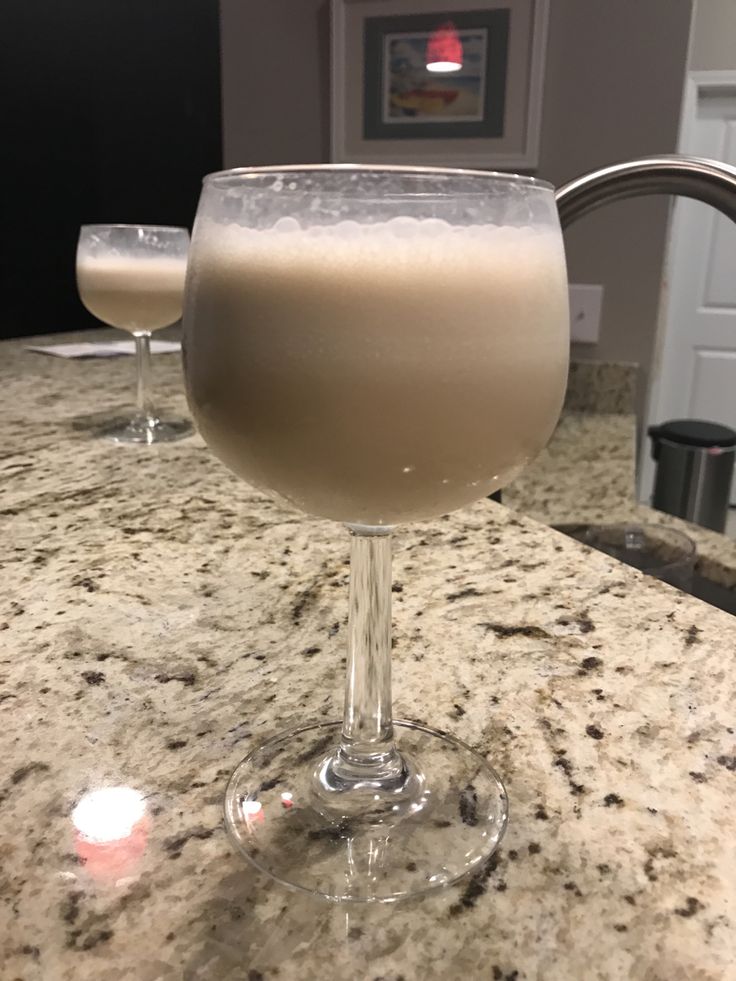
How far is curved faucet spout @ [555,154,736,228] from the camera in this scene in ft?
1.92

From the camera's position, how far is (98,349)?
1.73m

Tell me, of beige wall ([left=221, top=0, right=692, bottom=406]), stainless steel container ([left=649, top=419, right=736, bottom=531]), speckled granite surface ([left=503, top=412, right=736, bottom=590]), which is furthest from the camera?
stainless steel container ([left=649, top=419, right=736, bottom=531])

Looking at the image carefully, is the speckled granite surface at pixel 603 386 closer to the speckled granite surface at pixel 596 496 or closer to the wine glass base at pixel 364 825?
the speckled granite surface at pixel 596 496

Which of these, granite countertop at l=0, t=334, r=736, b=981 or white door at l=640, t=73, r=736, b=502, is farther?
white door at l=640, t=73, r=736, b=502

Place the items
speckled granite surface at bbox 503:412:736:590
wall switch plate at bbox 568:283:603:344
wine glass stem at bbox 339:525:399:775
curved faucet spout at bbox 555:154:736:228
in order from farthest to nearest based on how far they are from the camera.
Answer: wall switch plate at bbox 568:283:603:344 → speckled granite surface at bbox 503:412:736:590 → curved faucet spout at bbox 555:154:736:228 → wine glass stem at bbox 339:525:399:775

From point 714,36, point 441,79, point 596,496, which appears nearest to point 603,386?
point 596,496

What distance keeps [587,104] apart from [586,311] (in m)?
0.41

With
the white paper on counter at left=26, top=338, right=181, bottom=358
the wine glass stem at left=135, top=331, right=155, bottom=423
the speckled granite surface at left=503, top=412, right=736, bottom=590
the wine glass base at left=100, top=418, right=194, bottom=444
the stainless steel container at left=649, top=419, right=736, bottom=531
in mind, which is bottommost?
the stainless steel container at left=649, top=419, right=736, bottom=531

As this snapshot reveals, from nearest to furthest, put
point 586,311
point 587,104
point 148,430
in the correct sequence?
point 148,430, point 587,104, point 586,311

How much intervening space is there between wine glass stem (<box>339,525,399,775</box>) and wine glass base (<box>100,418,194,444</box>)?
0.68 metres

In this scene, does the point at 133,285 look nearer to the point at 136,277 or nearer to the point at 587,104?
the point at 136,277

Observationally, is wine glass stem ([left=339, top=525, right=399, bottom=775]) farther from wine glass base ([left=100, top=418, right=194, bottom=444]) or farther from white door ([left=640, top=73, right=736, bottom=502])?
white door ([left=640, top=73, right=736, bottom=502])

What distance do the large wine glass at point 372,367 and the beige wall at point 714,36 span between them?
319cm

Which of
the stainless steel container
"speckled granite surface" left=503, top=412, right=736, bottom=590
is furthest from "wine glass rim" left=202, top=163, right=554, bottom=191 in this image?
the stainless steel container
